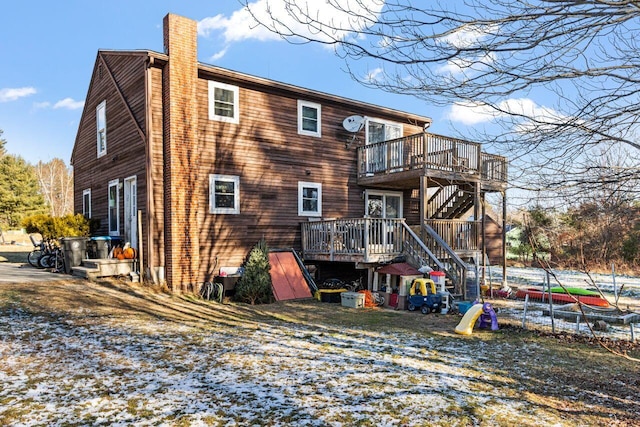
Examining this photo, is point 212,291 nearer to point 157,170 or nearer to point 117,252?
point 117,252

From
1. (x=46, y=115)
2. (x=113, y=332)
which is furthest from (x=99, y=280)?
(x=46, y=115)

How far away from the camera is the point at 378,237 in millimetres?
12172

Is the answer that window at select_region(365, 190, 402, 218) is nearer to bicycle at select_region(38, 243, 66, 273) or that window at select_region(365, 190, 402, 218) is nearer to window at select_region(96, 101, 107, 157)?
window at select_region(96, 101, 107, 157)

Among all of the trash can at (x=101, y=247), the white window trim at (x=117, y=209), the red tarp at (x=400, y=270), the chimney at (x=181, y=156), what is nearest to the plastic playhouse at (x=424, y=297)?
the red tarp at (x=400, y=270)

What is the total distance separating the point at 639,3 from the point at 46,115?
67.9m

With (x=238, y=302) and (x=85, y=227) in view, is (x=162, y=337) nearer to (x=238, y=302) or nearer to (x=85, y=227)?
(x=238, y=302)

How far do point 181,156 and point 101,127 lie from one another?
569cm

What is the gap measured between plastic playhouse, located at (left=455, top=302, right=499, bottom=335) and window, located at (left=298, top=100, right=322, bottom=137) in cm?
861

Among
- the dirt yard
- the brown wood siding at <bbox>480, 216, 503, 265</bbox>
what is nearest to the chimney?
the dirt yard

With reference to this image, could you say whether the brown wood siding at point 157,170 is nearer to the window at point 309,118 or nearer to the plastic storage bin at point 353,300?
the window at point 309,118

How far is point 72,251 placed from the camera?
12.2m

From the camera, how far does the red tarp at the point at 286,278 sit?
12445mm

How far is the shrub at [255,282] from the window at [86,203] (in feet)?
27.3

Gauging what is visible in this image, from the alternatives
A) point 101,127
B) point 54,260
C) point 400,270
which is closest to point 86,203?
point 101,127
